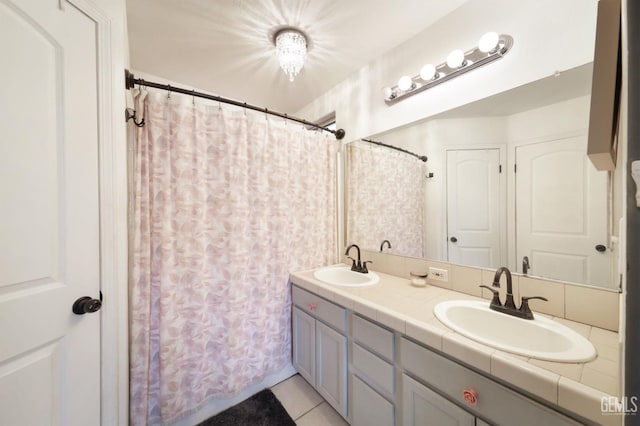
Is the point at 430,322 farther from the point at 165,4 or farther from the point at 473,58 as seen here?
the point at 165,4

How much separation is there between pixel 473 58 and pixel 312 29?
100 centimetres

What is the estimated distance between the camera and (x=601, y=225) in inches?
36.4

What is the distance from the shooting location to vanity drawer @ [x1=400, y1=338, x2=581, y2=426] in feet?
2.16

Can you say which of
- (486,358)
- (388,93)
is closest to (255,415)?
(486,358)

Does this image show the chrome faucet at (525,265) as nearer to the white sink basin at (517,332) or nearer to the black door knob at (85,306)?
the white sink basin at (517,332)

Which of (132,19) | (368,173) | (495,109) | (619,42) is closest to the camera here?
(619,42)

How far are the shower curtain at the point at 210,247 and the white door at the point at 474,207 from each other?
40.6 inches

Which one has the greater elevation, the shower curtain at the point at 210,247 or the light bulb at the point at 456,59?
the light bulb at the point at 456,59

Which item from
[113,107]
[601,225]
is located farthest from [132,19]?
[601,225]

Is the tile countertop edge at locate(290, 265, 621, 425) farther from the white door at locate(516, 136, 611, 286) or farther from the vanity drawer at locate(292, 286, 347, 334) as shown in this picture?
the white door at locate(516, 136, 611, 286)

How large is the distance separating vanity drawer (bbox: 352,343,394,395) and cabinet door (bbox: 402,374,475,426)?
0.25ft

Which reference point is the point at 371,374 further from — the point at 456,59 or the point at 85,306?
the point at 456,59

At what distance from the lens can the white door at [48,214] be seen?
71 centimetres

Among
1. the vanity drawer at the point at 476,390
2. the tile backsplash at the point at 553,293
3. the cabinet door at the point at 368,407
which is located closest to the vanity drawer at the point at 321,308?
the cabinet door at the point at 368,407
